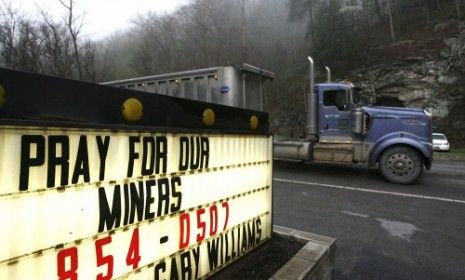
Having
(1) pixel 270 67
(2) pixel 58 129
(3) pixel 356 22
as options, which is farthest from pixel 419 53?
(2) pixel 58 129

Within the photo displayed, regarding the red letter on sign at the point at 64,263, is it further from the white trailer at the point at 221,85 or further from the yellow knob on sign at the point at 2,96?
the white trailer at the point at 221,85

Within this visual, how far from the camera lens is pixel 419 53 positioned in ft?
102

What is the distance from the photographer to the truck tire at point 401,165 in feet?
33.0

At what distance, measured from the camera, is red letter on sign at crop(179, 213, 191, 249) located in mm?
2324

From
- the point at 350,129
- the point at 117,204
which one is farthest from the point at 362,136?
the point at 117,204

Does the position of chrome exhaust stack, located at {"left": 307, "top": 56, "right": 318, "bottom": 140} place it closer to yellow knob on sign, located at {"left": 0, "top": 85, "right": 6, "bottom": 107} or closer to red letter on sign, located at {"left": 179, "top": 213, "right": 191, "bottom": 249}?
red letter on sign, located at {"left": 179, "top": 213, "right": 191, "bottom": 249}

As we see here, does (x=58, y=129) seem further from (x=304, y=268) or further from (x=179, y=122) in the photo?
(x=304, y=268)

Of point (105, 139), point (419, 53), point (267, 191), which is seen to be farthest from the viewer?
point (419, 53)

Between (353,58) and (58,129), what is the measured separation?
112ft

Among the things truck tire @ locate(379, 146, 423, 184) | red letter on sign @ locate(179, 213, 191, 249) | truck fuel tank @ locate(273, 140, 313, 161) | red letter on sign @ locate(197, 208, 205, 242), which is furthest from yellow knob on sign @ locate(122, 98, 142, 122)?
truck fuel tank @ locate(273, 140, 313, 161)

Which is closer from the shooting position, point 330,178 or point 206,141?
point 206,141

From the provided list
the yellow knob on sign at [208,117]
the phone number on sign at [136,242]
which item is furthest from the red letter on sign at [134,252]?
the yellow knob on sign at [208,117]

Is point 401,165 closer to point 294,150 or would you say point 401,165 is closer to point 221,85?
point 294,150

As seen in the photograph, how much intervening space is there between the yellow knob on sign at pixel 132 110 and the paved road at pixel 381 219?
3262 millimetres
